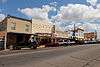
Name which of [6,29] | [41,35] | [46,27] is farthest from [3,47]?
[46,27]

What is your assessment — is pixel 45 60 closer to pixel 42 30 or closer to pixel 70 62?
pixel 70 62

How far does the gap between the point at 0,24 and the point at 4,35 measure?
25.3 feet

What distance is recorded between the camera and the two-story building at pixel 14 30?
4991 centimetres

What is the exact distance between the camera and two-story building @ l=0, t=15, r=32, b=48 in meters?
49.9

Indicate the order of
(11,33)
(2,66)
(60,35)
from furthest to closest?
(60,35) < (11,33) < (2,66)

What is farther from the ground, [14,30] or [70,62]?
[14,30]

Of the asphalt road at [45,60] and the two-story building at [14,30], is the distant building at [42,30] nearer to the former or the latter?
the two-story building at [14,30]

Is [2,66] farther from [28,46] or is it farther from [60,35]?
[60,35]

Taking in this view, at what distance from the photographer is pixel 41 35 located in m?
62.5

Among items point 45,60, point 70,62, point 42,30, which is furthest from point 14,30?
point 70,62

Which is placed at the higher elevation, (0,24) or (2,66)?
(0,24)

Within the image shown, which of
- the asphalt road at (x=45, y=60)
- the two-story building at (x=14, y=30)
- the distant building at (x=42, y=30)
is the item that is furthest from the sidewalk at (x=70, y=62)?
the distant building at (x=42, y=30)

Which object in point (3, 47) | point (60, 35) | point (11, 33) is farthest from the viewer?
point (60, 35)

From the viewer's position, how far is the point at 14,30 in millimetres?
52375
